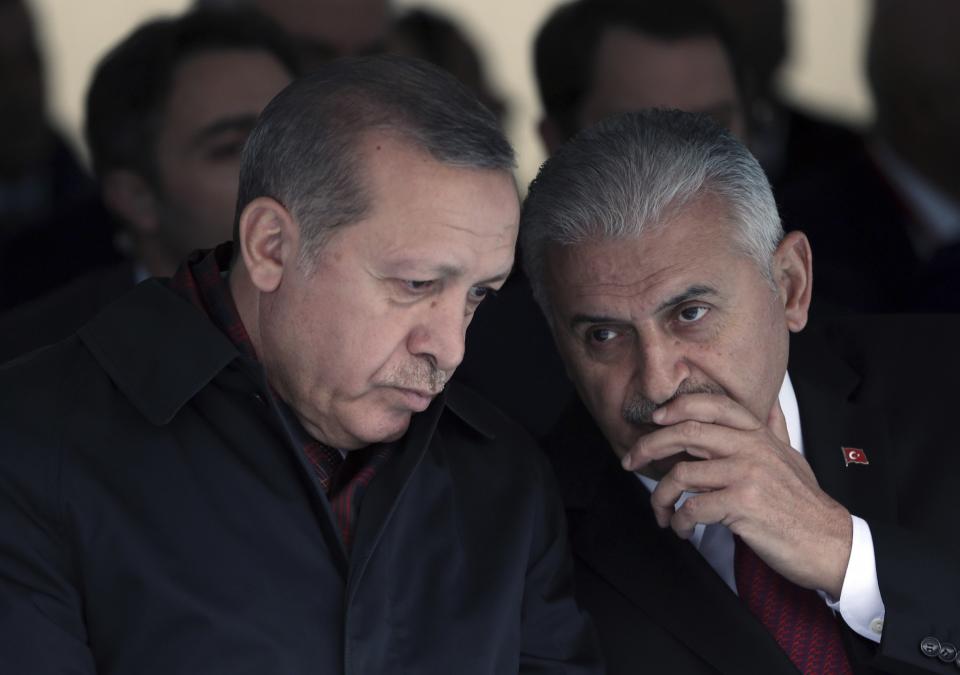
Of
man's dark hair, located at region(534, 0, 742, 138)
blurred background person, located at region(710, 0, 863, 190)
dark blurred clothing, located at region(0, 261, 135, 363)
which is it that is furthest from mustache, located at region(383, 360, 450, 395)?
blurred background person, located at region(710, 0, 863, 190)

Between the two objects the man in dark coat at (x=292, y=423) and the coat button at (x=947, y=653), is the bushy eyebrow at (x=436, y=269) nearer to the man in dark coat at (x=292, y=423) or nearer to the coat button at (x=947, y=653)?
the man in dark coat at (x=292, y=423)

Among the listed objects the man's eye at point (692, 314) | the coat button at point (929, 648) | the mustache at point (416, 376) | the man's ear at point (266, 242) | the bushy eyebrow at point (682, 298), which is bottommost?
the coat button at point (929, 648)

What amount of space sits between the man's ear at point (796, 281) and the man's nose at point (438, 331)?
672 mm

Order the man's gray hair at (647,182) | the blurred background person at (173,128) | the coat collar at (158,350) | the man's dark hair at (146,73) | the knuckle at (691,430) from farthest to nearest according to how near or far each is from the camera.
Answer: the man's dark hair at (146,73) < the blurred background person at (173,128) < the man's gray hair at (647,182) < the knuckle at (691,430) < the coat collar at (158,350)

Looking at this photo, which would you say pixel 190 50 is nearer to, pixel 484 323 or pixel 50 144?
pixel 484 323

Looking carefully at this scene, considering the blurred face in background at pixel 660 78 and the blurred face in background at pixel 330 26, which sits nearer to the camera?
the blurred face in background at pixel 660 78

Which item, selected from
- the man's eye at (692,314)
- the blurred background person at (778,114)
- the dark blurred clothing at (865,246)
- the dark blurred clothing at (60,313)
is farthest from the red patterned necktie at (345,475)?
the blurred background person at (778,114)

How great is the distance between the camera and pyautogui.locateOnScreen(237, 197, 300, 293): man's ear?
2.19m

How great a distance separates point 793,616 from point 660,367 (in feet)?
1.45

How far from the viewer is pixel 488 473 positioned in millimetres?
2420

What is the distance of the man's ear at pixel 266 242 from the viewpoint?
219cm

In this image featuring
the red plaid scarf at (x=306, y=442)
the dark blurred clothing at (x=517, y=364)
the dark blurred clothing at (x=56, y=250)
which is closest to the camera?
the red plaid scarf at (x=306, y=442)

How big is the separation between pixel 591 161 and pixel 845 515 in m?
0.67

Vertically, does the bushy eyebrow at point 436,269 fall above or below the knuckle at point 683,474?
above
